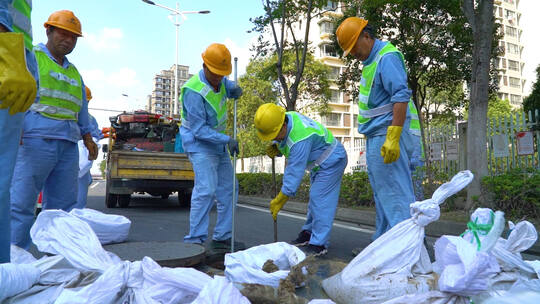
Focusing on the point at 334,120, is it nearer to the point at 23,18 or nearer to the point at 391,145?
the point at 391,145

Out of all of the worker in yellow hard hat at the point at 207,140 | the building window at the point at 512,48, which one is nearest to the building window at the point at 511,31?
the building window at the point at 512,48

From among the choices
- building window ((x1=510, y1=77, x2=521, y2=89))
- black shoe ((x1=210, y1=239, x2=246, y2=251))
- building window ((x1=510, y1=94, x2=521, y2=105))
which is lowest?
black shoe ((x1=210, y1=239, x2=246, y2=251))

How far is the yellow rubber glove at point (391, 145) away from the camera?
255cm

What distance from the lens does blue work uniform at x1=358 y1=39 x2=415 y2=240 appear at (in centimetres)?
263

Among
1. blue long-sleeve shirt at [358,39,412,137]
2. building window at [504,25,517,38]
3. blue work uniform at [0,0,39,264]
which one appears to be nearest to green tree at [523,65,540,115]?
blue long-sleeve shirt at [358,39,412,137]

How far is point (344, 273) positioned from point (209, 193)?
5.33 ft

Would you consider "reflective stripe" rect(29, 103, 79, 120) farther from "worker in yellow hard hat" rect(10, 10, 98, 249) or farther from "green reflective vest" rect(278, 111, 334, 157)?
"green reflective vest" rect(278, 111, 334, 157)

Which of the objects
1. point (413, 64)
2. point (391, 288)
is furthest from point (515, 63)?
point (391, 288)

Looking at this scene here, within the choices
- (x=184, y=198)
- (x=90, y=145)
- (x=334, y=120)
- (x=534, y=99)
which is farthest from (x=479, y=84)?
(x=334, y=120)

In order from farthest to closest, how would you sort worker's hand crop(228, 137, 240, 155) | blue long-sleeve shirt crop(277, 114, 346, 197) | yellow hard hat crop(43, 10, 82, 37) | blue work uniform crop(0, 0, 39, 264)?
worker's hand crop(228, 137, 240, 155) < blue long-sleeve shirt crop(277, 114, 346, 197) < yellow hard hat crop(43, 10, 82, 37) < blue work uniform crop(0, 0, 39, 264)

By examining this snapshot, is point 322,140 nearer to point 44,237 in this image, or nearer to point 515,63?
point 44,237

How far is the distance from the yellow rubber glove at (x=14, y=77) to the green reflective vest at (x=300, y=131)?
2011mm

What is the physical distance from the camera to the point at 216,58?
3291 mm

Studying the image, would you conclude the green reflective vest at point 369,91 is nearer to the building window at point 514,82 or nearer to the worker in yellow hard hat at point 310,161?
the worker in yellow hard hat at point 310,161
